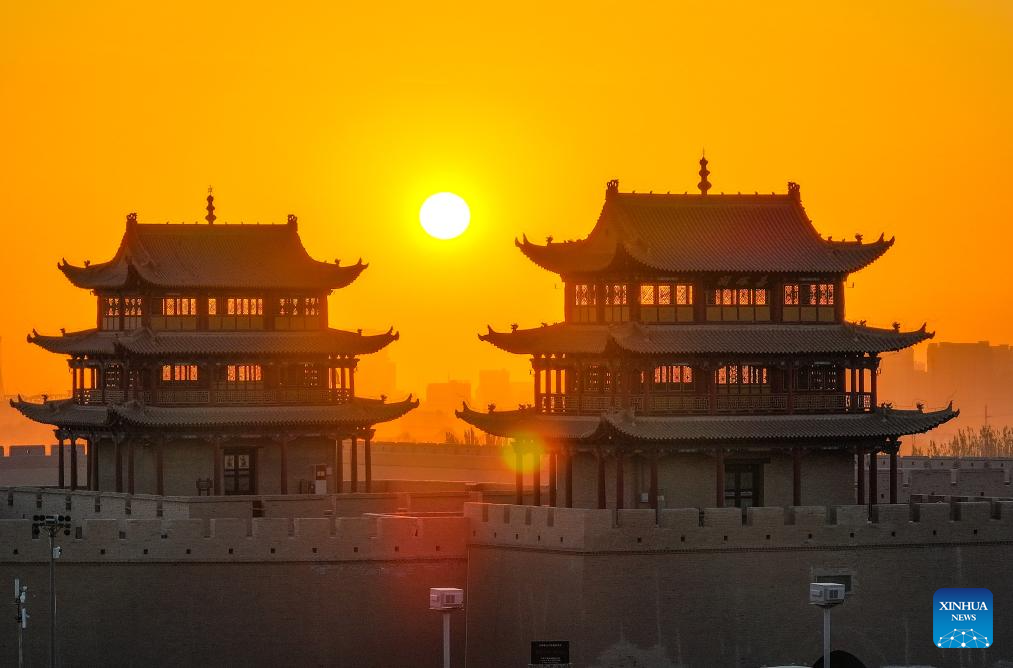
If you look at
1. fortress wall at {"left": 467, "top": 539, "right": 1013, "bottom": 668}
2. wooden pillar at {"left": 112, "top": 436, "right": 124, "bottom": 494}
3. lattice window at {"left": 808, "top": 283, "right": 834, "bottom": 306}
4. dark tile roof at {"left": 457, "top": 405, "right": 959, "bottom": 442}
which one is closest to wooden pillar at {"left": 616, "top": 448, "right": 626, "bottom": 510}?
dark tile roof at {"left": 457, "top": 405, "right": 959, "bottom": 442}

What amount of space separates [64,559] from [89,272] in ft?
63.9

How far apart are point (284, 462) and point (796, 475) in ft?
67.4

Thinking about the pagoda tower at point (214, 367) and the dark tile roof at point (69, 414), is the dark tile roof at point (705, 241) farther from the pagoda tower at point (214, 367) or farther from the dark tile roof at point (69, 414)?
the dark tile roof at point (69, 414)

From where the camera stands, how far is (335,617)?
73.9 metres

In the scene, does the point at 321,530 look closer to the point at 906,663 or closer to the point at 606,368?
the point at 606,368

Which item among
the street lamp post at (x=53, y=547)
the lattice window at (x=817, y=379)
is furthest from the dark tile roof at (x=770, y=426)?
the street lamp post at (x=53, y=547)

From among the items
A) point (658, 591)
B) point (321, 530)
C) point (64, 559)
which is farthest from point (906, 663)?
point (64, 559)

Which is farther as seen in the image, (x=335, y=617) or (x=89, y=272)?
(x=89, y=272)

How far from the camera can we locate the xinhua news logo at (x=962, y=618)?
75000 millimetres

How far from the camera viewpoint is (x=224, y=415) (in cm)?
8606

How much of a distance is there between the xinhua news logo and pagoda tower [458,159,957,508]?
485 centimetres

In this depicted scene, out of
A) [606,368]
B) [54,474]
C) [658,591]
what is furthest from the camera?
[54,474]

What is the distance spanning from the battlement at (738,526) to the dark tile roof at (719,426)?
361cm

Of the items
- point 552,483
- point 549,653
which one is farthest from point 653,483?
point 549,653
